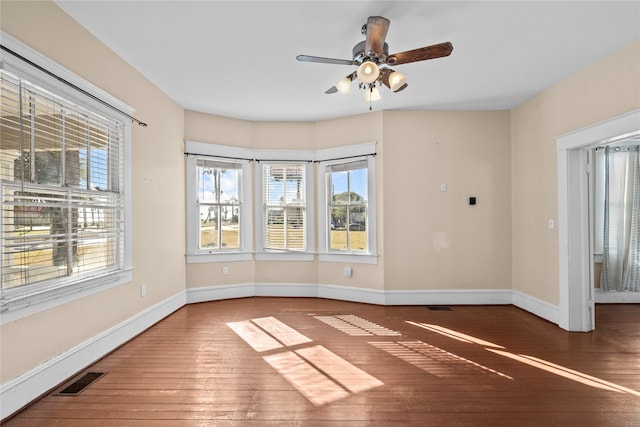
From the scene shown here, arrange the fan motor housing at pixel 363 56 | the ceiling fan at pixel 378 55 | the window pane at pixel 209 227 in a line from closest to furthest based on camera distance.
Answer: the ceiling fan at pixel 378 55 → the fan motor housing at pixel 363 56 → the window pane at pixel 209 227

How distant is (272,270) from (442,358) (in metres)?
3.12

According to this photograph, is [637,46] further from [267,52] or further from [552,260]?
[267,52]

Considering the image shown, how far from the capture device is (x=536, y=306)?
4.41 meters

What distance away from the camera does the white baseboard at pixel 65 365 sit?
221cm

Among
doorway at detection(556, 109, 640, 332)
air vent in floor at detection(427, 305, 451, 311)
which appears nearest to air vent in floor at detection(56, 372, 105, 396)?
air vent in floor at detection(427, 305, 451, 311)

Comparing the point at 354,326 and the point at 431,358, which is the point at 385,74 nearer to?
the point at 431,358

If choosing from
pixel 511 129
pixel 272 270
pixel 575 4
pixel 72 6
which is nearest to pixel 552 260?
pixel 511 129

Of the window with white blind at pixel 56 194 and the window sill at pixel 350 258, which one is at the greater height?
the window with white blind at pixel 56 194

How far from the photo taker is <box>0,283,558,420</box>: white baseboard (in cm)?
234

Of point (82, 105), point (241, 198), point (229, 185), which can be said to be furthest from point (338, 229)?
point (82, 105)

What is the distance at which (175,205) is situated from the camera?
4.71 metres

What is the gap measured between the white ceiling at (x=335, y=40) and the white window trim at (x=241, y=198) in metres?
0.93

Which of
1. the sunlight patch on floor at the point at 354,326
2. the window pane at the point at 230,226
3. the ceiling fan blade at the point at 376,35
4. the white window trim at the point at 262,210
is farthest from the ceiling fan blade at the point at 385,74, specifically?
the window pane at the point at 230,226

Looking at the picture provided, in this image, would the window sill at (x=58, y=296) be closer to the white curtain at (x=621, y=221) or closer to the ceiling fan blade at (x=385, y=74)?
the ceiling fan blade at (x=385, y=74)
